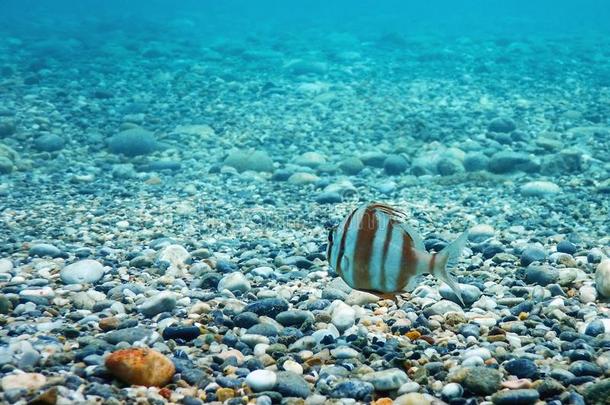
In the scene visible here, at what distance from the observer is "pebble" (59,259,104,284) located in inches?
203

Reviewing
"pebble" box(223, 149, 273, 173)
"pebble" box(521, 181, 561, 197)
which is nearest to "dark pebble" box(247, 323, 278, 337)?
"pebble" box(521, 181, 561, 197)

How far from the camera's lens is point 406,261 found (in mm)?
3230

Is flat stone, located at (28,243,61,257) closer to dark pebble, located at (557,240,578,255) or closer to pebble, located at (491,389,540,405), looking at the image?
pebble, located at (491,389,540,405)

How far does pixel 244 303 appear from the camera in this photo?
471cm

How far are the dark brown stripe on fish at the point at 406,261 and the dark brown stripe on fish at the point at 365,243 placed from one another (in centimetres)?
18

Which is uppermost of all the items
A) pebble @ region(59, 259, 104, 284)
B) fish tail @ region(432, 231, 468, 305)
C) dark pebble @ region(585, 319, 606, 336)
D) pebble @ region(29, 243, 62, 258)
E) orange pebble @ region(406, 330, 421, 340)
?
fish tail @ region(432, 231, 468, 305)

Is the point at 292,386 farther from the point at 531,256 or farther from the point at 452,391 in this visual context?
the point at 531,256

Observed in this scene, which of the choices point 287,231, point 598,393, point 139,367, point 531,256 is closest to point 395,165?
point 287,231

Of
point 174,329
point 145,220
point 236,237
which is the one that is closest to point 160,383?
point 174,329

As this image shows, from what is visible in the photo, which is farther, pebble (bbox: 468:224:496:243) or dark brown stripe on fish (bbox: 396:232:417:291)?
pebble (bbox: 468:224:496:243)

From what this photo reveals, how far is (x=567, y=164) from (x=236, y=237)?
626cm

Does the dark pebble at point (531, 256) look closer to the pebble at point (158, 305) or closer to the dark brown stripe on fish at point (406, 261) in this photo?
the dark brown stripe on fish at point (406, 261)

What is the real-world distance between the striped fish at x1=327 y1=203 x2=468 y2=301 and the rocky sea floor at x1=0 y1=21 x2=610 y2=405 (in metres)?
0.68

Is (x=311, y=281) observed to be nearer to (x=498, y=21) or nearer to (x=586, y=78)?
(x=586, y=78)
